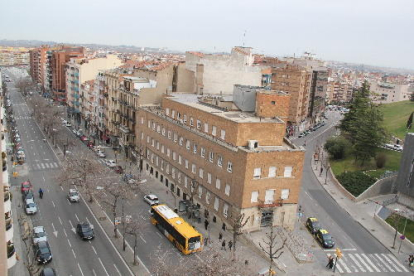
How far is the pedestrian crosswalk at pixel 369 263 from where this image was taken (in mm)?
42716

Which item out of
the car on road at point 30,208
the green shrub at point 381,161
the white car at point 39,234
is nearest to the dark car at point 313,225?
the green shrub at point 381,161

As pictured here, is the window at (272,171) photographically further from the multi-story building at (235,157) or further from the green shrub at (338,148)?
the green shrub at (338,148)

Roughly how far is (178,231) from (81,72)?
282 feet

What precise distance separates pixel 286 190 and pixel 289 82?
235ft

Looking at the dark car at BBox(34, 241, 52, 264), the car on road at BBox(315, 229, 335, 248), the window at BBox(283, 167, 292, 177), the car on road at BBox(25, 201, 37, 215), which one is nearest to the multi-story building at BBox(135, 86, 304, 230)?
the window at BBox(283, 167, 292, 177)

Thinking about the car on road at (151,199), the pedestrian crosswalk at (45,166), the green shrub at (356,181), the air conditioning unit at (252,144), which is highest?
the air conditioning unit at (252,144)

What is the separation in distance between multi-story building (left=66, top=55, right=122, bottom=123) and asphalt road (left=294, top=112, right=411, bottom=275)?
73789mm

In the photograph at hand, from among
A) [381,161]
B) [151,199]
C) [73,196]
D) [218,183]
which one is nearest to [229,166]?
[218,183]

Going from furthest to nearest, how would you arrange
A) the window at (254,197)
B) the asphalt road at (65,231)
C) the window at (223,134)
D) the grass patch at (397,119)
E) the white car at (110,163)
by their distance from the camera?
the grass patch at (397,119)
the white car at (110,163)
the window at (223,134)
the window at (254,197)
the asphalt road at (65,231)

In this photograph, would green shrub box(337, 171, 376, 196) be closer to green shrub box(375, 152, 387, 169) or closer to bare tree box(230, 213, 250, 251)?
green shrub box(375, 152, 387, 169)

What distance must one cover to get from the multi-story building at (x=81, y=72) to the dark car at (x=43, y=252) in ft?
264

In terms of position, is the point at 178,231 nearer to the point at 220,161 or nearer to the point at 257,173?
the point at 220,161

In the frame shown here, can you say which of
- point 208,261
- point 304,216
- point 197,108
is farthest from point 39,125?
point 208,261

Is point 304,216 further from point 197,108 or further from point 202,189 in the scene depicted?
point 197,108
